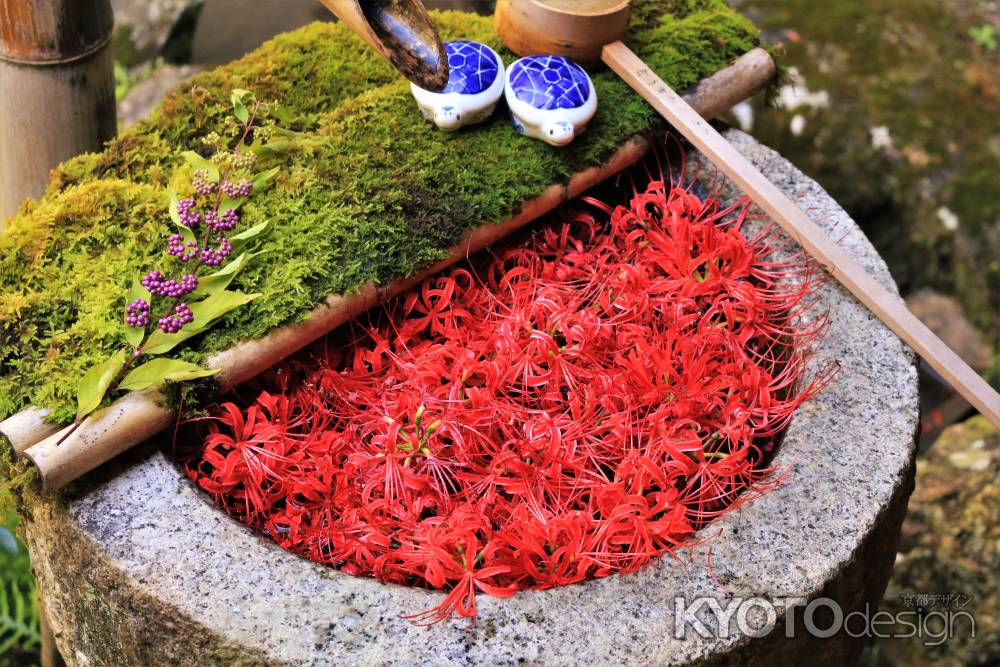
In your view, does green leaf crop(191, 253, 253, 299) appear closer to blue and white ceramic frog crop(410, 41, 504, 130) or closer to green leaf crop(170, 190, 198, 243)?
green leaf crop(170, 190, 198, 243)

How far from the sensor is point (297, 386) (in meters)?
2.01

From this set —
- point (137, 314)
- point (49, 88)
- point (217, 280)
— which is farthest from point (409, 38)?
point (49, 88)

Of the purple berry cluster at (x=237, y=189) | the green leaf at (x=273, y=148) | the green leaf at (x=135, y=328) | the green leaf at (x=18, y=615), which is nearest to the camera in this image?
the green leaf at (x=135, y=328)

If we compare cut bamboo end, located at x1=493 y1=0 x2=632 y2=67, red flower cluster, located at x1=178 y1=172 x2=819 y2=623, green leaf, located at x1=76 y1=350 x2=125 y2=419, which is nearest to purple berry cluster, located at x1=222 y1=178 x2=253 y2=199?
red flower cluster, located at x1=178 y1=172 x2=819 y2=623

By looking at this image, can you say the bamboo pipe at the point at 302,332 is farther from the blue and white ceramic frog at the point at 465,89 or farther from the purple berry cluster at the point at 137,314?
the blue and white ceramic frog at the point at 465,89

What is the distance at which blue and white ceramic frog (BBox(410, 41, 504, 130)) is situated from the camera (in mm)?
2125

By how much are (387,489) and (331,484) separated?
5.8 inches

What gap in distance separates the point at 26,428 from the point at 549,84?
129cm

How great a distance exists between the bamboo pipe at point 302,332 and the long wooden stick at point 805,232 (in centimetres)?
13

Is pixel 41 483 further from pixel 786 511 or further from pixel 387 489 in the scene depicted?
pixel 786 511

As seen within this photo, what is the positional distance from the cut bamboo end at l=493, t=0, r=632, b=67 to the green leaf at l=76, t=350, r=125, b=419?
49.8 inches

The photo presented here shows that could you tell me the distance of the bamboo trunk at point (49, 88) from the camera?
208 centimetres

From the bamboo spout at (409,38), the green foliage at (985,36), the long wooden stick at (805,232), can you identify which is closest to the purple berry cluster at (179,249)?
the bamboo spout at (409,38)

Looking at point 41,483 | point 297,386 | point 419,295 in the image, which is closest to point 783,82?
point 419,295
